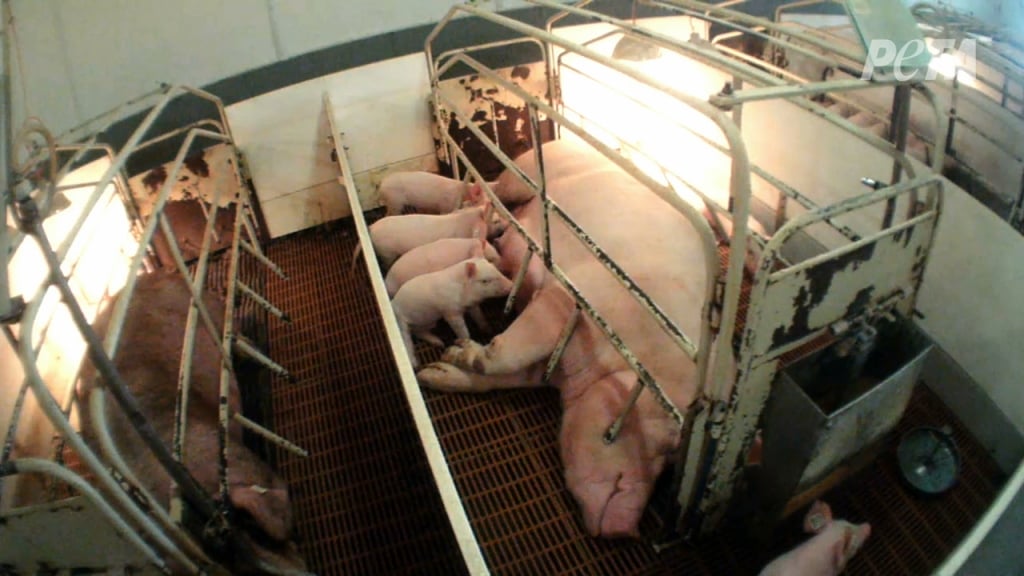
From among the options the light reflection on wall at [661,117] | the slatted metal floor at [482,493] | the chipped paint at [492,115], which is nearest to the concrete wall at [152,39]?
the chipped paint at [492,115]

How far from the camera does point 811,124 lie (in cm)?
337

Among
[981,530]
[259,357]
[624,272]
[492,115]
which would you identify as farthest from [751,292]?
[492,115]

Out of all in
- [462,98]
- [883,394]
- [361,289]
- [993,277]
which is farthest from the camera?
[462,98]

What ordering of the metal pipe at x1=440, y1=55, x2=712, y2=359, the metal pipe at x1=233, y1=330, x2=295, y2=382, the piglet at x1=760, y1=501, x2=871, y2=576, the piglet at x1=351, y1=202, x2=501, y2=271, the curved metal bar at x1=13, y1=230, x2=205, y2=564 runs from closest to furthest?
the curved metal bar at x1=13, y1=230, x2=205, y2=564 → the metal pipe at x1=440, y1=55, x2=712, y2=359 → the piglet at x1=760, y1=501, x2=871, y2=576 → the metal pipe at x1=233, y1=330, x2=295, y2=382 → the piglet at x1=351, y1=202, x2=501, y2=271

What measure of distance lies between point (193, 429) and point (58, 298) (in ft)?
3.48

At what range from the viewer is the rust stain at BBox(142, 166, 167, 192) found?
3.77m

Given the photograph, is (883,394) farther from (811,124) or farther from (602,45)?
(602,45)

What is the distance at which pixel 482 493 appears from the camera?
268 centimetres

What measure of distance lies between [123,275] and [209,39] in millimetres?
1377

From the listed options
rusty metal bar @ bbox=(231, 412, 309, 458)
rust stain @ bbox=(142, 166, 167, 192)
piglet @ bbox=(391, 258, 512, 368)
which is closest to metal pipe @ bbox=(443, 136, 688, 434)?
piglet @ bbox=(391, 258, 512, 368)

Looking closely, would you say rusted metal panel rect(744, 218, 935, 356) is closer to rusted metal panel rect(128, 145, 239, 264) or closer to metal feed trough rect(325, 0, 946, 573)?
metal feed trough rect(325, 0, 946, 573)

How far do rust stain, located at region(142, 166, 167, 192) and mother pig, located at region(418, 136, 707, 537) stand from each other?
1958 millimetres

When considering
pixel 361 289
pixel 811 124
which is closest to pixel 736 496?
pixel 811 124

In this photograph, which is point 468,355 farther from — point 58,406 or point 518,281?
point 58,406
